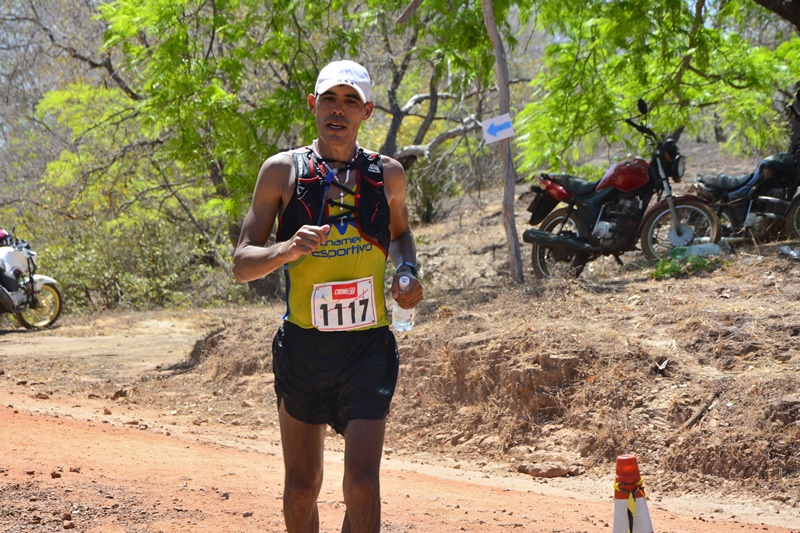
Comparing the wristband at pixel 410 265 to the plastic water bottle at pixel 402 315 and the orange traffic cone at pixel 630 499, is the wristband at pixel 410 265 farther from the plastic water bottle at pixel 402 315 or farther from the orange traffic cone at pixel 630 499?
the orange traffic cone at pixel 630 499

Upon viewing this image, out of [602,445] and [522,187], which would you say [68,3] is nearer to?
[522,187]

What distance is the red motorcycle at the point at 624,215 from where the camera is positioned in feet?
33.8

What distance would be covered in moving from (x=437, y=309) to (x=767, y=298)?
3141mm

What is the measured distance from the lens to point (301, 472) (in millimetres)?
3416

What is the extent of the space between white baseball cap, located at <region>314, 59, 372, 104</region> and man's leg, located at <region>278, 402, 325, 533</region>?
123cm

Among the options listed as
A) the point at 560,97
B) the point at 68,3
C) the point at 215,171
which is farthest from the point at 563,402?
the point at 68,3

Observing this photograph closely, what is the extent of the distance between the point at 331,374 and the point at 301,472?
0.37 meters

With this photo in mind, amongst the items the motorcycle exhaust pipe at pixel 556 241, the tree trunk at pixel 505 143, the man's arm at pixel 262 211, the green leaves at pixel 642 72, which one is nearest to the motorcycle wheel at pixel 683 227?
the motorcycle exhaust pipe at pixel 556 241

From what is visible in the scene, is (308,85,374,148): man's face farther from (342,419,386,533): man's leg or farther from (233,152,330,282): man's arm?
(342,419,386,533): man's leg

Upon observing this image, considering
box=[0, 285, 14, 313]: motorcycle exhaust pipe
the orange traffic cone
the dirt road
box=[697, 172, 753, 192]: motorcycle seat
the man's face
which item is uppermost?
box=[697, 172, 753, 192]: motorcycle seat

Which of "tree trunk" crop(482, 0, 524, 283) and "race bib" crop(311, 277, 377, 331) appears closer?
"race bib" crop(311, 277, 377, 331)

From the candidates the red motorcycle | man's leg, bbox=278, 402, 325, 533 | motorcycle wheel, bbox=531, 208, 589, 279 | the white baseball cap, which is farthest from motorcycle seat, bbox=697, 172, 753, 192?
man's leg, bbox=278, 402, 325, 533

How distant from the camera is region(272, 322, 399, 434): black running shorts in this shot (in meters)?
3.42

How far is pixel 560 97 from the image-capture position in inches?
472
